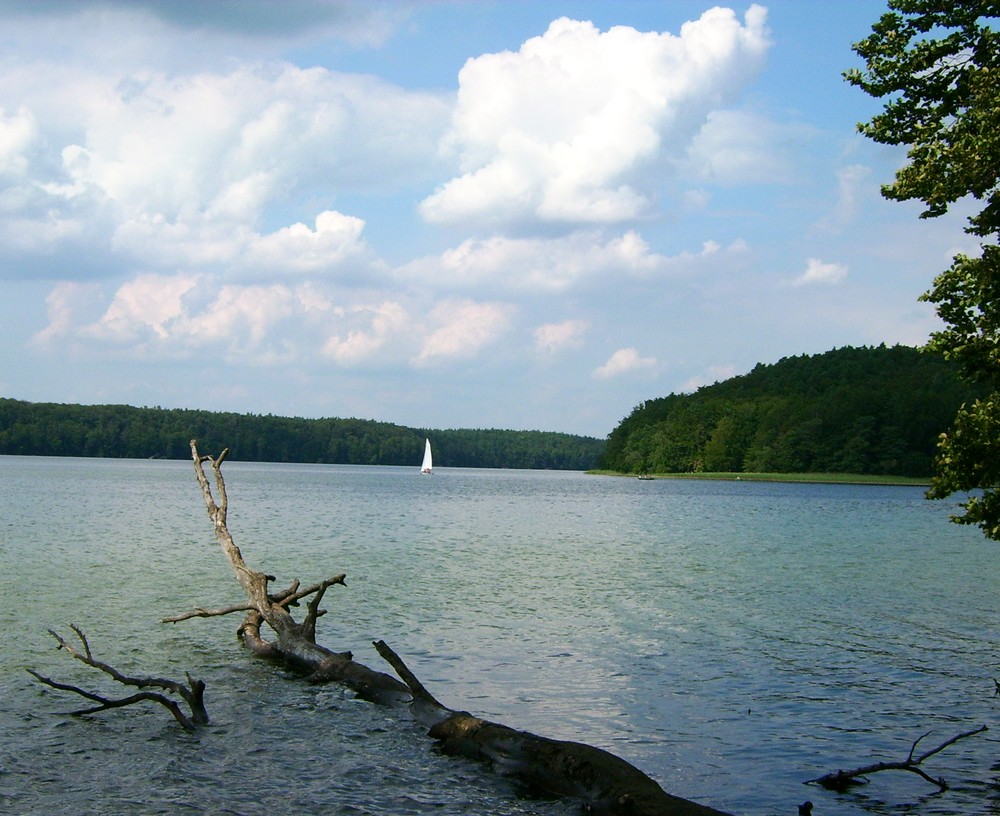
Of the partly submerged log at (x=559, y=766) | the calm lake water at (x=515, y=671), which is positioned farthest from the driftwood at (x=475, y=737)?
the calm lake water at (x=515, y=671)

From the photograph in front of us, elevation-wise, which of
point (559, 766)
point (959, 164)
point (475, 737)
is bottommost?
point (475, 737)

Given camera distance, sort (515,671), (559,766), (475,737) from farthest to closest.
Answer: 1. (515,671)
2. (475,737)
3. (559,766)

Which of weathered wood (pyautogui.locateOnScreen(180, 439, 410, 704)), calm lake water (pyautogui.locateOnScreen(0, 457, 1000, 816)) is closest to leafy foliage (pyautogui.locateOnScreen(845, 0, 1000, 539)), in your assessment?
calm lake water (pyautogui.locateOnScreen(0, 457, 1000, 816))

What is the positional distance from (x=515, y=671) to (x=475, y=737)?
20.1 feet

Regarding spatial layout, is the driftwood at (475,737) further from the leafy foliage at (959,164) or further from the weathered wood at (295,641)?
the leafy foliage at (959,164)

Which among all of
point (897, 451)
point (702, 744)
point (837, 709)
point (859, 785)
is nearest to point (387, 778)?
point (702, 744)

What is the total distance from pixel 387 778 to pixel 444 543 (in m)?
38.0

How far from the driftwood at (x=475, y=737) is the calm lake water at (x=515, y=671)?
0.36 metres

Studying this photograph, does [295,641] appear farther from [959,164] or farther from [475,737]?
[959,164]

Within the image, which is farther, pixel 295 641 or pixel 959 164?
pixel 295 641

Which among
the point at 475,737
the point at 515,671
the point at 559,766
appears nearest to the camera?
the point at 559,766

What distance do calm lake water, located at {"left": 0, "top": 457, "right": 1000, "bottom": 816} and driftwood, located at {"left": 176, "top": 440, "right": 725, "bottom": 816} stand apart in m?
0.36

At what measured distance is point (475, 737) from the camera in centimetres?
1416

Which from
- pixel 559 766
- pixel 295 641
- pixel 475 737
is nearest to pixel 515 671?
pixel 295 641
